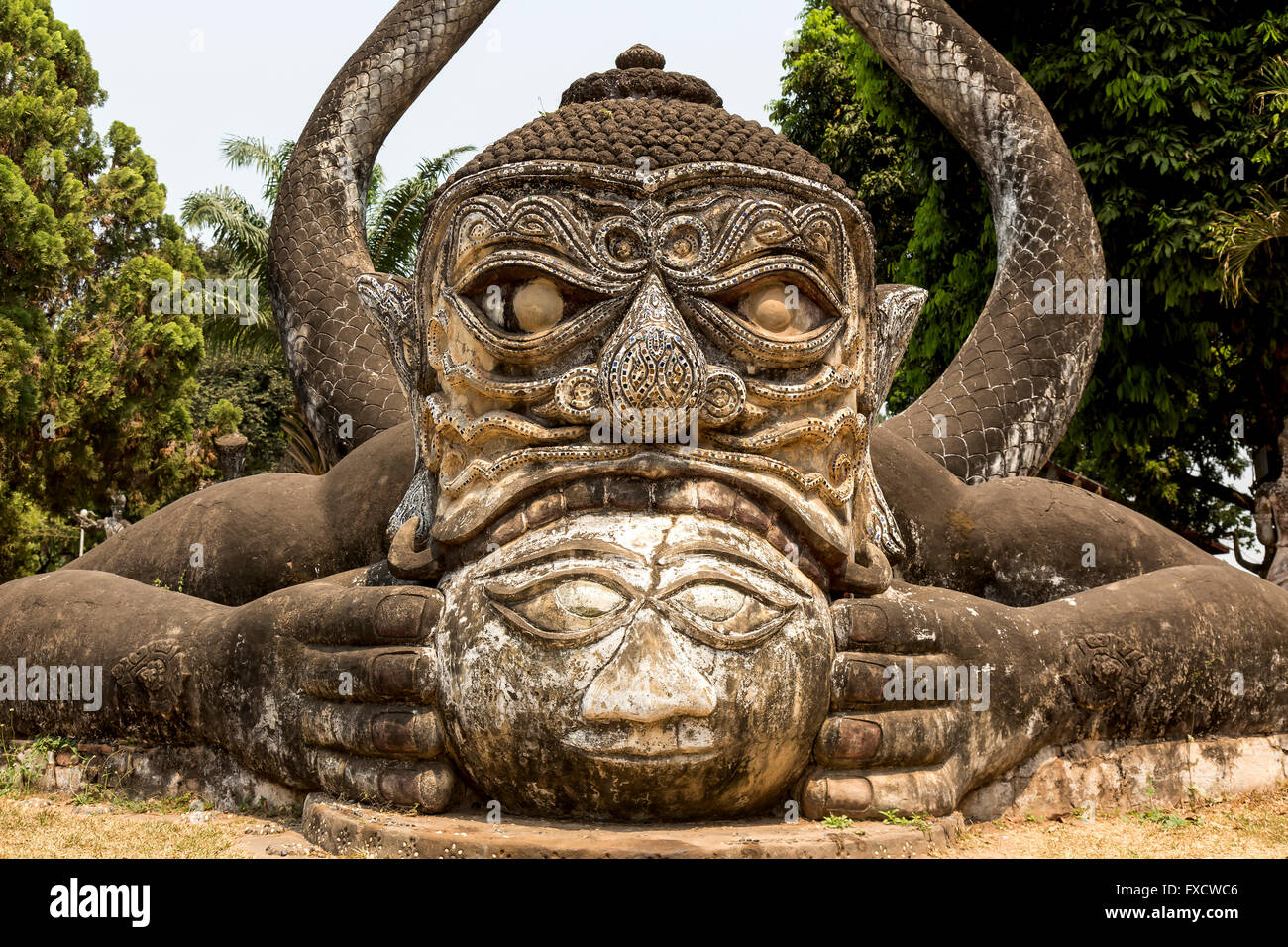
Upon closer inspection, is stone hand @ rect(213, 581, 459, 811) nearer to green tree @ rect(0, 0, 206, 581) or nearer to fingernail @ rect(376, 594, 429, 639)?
fingernail @ rect(376, 594, 429, 639)

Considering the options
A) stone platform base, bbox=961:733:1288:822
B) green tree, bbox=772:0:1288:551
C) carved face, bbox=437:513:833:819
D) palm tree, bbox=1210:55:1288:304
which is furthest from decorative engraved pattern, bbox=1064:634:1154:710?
green tree, bbox=772:0:1288:551

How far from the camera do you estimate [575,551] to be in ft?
12.8

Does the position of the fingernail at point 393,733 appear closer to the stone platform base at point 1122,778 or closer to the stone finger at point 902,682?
the stone finger at point 902,682

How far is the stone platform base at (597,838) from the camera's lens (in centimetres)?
344

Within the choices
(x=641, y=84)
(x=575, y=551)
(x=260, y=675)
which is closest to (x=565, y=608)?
(x=575, y=551)

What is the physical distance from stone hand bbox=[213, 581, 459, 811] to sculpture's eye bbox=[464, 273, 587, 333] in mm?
935

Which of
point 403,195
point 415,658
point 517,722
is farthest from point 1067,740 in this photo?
point 403,195

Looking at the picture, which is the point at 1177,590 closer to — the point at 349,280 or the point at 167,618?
the point at 167,618

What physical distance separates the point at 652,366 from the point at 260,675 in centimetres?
164

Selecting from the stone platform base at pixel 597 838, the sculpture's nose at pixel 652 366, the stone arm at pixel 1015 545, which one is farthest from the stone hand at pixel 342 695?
the stone arm at pixel 1015 545

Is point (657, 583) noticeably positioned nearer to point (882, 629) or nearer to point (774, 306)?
point (882, 629)

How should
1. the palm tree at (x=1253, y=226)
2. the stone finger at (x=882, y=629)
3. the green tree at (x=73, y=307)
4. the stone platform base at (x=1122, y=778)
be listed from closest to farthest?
the stone finger at (x=882, y=629) → the stone platform base at (x=1122, y=778) → the palm tree at (x=1253, y=226) → the green tree at (x=73, y=307)

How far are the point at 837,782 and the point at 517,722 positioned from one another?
0.97 m

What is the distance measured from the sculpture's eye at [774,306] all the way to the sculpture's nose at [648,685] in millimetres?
1183
